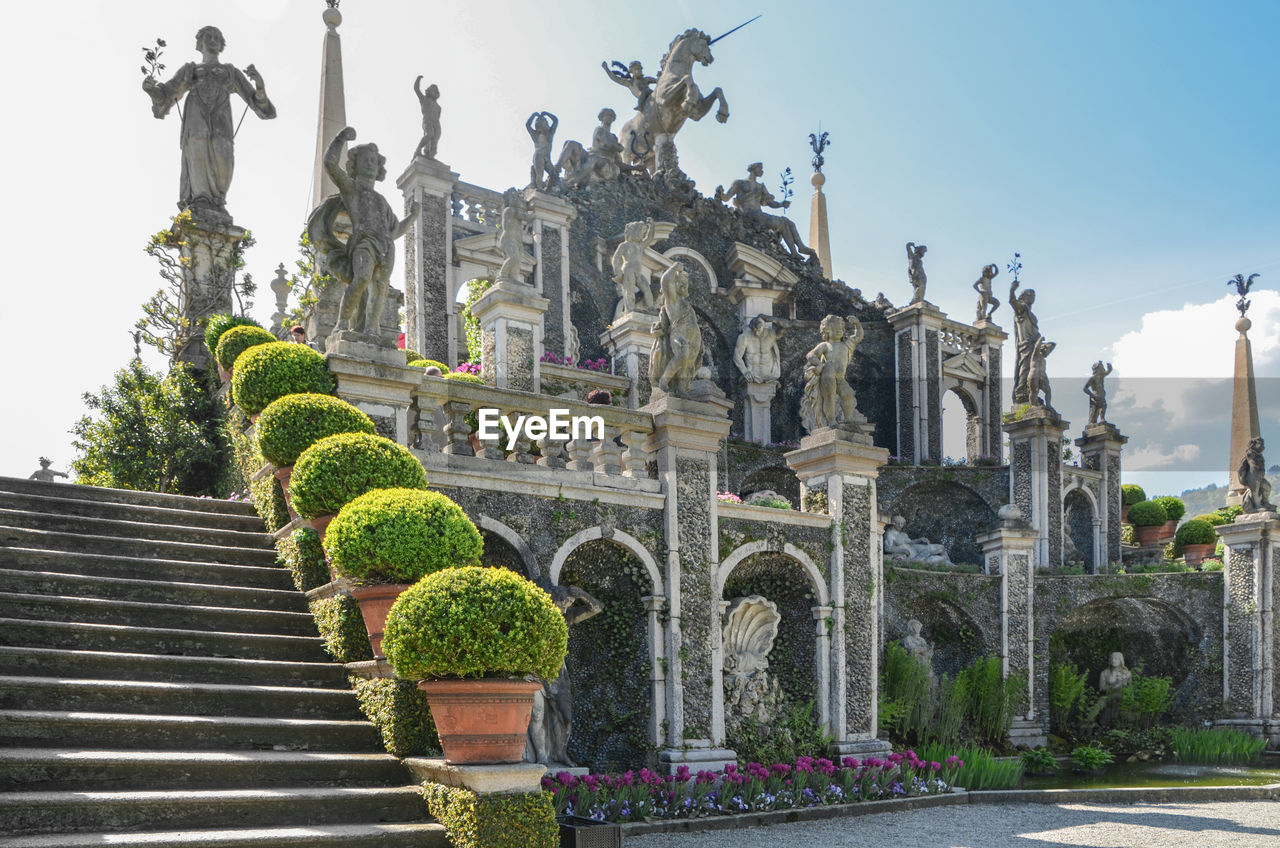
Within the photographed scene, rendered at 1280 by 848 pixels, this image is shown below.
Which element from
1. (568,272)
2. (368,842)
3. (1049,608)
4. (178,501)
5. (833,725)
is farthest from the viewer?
(568,272)

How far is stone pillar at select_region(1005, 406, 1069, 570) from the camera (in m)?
24.3

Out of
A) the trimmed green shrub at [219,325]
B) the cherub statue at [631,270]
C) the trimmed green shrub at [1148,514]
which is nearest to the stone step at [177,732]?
the trimmed green shrub at [219,325]

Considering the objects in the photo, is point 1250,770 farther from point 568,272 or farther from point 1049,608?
point 568,272

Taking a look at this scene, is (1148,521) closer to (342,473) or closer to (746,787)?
(746,787)

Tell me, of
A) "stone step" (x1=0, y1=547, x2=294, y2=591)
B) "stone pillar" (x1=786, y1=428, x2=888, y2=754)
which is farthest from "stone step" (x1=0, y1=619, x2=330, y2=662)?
"stone pillar" (x1=786, y1=428, x2=888, y2=754)

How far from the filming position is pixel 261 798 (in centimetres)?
599

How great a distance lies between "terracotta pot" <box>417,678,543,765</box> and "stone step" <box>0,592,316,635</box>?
222 cm

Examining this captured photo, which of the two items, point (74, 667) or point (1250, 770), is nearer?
point (74, 667)

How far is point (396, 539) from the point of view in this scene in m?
7.22

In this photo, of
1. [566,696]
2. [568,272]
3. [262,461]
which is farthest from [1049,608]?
[262,461]

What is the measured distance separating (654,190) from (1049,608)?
44.8ft

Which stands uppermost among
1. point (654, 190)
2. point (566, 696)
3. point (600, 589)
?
point (654, 190)

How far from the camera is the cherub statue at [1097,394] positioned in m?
26.8

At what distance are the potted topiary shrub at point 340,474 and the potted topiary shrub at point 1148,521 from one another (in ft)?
84.4
